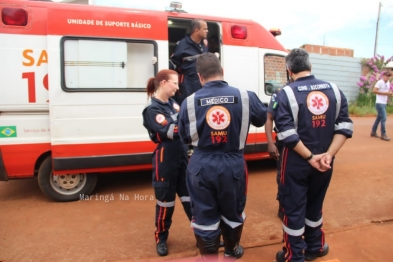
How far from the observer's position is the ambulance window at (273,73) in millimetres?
5340

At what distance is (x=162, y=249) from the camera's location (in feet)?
10.3

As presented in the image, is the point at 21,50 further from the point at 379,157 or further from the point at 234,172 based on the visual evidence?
the point at 379,157

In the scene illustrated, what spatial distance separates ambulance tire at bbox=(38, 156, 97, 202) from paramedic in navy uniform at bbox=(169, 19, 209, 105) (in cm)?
176

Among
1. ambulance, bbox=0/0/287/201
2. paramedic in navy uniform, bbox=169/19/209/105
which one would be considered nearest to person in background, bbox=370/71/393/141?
ambulance, bbox=0/0/287/201

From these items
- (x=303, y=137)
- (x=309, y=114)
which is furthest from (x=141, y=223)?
(x=309, y=114)

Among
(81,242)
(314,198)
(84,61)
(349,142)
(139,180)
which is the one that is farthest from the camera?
(349,142)

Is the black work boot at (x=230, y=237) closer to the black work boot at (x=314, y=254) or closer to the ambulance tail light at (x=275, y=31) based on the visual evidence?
the black work boot at (x=314, y=254)

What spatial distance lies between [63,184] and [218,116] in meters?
3.02

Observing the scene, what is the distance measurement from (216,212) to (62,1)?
371 cm

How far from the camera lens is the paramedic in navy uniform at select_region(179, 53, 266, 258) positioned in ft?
7.89

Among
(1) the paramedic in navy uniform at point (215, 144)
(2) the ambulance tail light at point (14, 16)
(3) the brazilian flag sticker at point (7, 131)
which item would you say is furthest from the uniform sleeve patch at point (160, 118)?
(2) the ambulance tail light at point (14, 16)

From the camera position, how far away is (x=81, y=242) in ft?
11.2

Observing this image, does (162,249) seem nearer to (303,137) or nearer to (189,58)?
(303,137)

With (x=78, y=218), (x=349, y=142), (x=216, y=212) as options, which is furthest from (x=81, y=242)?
(x=349, y=142)
